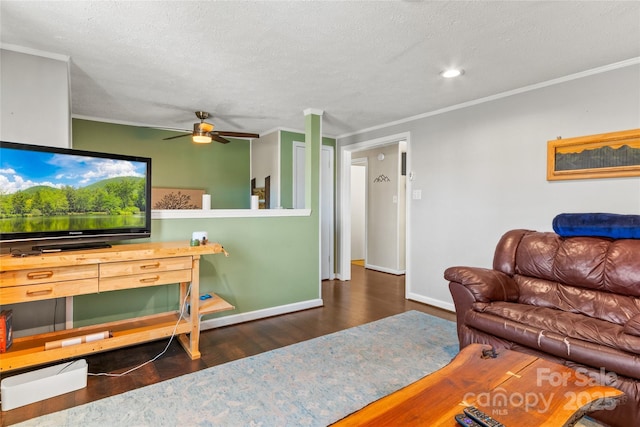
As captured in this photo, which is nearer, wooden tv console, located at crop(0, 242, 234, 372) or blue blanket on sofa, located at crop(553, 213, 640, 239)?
wooden tv console, located at crop(0, 242, 234, 372)

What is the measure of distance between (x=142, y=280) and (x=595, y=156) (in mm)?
3612

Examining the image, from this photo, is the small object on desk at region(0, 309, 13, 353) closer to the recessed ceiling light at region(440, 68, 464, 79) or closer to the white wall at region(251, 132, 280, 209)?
the white wall at region(251, 132, 280, 209)

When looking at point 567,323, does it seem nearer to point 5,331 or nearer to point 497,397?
point 497,397

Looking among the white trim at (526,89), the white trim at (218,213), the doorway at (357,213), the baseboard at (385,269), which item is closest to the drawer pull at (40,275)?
the white trim at (218,213)

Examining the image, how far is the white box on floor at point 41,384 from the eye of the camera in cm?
193

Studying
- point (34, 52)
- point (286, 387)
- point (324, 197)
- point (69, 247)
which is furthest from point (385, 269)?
point (34, 52)

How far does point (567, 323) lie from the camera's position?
6.70ft

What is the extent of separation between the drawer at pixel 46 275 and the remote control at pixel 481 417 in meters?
2.23

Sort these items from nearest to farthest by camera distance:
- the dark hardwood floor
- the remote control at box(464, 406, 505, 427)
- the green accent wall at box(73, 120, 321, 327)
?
the remote control at box(464, 406, 505, 427) → the dark hardwood floor → the green accent wall at box(73, 120, 321, 327)

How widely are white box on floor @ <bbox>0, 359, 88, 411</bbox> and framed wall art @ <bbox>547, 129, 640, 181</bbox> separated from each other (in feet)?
12.9

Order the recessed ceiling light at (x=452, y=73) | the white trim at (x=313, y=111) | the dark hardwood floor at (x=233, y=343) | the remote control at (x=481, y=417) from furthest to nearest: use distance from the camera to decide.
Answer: the white trim at (x=313, y=111) → the recessed ceiling light at (x=452, y=73) → the dark hardwood floor at (x=233, y=343) → the remote control at (x=481, y=417)

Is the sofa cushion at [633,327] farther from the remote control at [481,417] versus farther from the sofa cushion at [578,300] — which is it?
the remote control at [481,417]

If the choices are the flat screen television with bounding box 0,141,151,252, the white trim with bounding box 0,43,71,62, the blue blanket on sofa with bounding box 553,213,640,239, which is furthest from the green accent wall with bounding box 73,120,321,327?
the blue blanket on sofa with bounding box 553,213,640,239

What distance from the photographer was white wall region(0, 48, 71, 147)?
2.27 m
